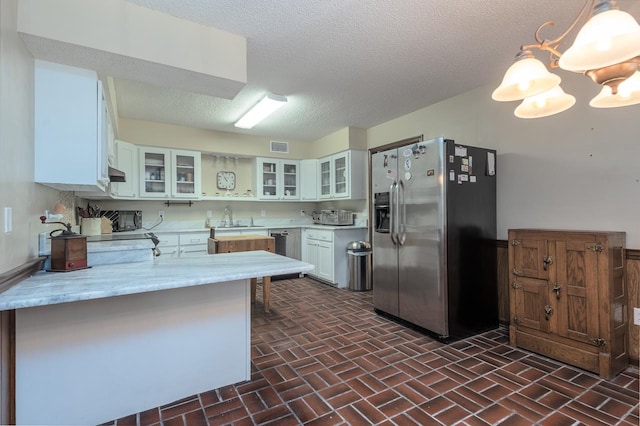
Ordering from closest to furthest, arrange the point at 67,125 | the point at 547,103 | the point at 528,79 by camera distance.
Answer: the point at 528,79, the point at 547,103, the point at 67,125

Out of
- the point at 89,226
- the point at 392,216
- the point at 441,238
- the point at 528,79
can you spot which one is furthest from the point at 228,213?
the point at 528,79

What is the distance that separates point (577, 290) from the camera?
223 cm

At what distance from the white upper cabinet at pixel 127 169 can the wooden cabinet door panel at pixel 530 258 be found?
15.6 feet

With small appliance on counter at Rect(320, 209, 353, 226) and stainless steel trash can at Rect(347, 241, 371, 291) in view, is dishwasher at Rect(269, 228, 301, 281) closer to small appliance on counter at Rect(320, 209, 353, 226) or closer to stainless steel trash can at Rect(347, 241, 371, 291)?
small appliance on counter at Rect(320, 209, 353, 226)

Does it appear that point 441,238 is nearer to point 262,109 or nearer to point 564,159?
point 564,159

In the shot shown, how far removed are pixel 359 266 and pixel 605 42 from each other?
145 inches

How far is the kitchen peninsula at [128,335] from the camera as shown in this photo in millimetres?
1473

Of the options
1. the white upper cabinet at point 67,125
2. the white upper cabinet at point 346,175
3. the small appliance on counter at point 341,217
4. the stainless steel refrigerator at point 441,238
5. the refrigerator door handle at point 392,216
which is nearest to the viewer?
the white upper cabinet at point 67,125

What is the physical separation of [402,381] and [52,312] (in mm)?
2111

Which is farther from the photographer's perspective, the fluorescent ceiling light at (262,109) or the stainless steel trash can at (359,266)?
the stainless steel trash can at (359,266)

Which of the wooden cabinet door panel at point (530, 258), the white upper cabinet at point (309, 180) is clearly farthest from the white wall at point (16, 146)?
the white upper cabinet at point (309, 180)

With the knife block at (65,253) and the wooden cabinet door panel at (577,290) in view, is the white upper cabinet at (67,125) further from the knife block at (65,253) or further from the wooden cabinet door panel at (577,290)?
the wooden cabinet door panel at (577,290)

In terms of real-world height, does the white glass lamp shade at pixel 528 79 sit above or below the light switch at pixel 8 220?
above

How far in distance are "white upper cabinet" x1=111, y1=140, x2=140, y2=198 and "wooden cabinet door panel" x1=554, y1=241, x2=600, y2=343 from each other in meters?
5.01
